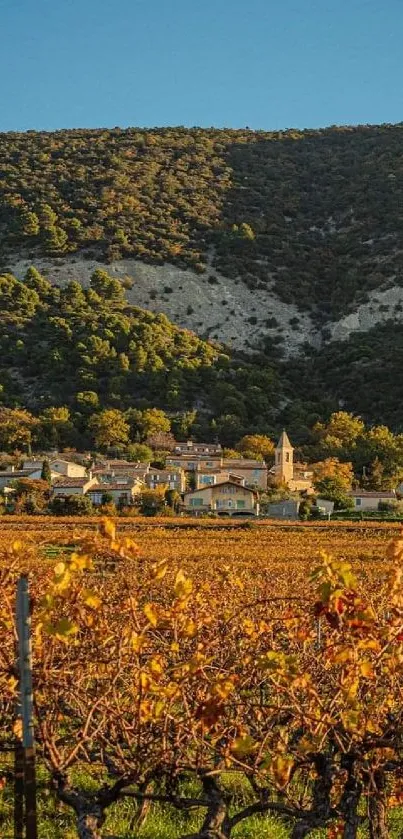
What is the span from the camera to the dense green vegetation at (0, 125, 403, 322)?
313ft

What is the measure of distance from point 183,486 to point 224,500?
4764 mm

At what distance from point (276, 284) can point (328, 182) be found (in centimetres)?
2661

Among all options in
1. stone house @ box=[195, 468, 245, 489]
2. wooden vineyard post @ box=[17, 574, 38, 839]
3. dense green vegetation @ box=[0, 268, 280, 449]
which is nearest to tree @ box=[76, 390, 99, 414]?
dense green vegetation @ box=[0, 268, 280, 449]

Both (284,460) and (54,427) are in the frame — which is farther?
(54,427)

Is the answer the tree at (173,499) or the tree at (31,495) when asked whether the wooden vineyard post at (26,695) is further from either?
the tree at (173,499)

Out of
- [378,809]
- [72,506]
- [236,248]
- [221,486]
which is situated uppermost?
[236,248]

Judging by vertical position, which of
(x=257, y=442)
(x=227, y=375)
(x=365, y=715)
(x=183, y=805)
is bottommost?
(x=183, y=805)

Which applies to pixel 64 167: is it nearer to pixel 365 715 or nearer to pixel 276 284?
pixel 276 284

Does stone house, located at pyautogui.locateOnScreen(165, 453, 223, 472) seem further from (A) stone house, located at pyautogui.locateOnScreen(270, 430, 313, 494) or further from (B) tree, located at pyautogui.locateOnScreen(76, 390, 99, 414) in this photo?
(B) tree, located at pyautogui.locateOnScreen(76, 390, 99, 414)

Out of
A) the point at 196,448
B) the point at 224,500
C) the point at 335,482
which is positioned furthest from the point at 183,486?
the point at 335,482

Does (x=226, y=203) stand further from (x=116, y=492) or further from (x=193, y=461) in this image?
(x=116, y=492)

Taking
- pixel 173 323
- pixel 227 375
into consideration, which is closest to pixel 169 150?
pixel 173 323

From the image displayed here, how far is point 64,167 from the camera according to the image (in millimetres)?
109250

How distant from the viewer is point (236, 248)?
10012 centimetres
